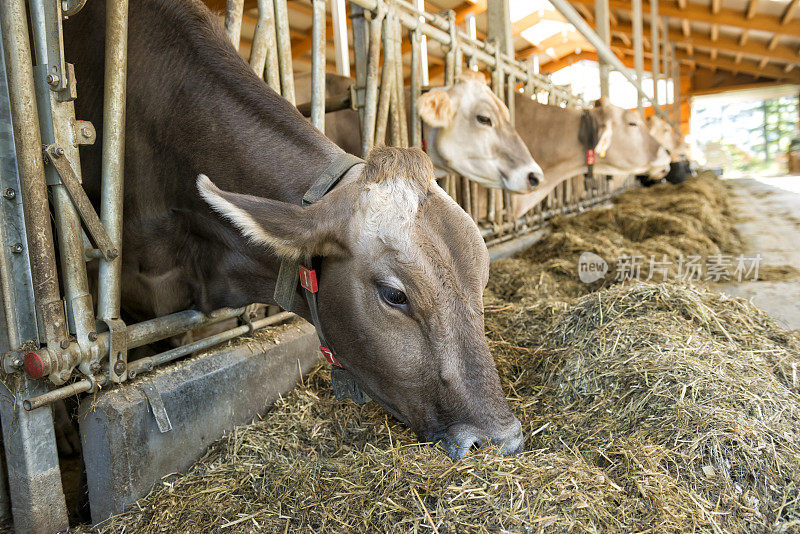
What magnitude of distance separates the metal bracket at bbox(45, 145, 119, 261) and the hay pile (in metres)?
0.90

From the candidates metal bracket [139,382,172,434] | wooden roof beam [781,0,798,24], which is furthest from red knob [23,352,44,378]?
wooden roof beam [781,0,798,24]

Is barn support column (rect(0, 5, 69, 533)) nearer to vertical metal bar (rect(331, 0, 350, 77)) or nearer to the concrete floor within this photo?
the concrete floor

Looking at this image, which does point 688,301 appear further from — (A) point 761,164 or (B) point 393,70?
(A) point 761,164

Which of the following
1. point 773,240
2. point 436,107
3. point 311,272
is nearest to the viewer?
point 311,272

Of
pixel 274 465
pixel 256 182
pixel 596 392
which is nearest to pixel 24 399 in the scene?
pixel 274 465

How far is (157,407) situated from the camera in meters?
2.14

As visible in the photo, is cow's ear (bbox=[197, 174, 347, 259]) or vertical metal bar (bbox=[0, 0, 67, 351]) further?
vertical metal bar (bbox=[0, 0, 67, 351])

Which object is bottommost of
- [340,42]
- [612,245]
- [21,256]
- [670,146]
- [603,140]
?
[612,245]

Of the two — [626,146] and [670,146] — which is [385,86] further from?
[670,146]

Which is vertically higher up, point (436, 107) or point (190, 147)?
point (436, 107)

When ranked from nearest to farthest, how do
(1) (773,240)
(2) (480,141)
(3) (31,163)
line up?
1. (3) (31,163)
2. (2) (480,141)
3. (1) (773,240)

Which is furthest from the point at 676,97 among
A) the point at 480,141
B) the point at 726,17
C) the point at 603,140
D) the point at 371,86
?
the point at 371,86

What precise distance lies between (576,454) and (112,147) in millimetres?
1999

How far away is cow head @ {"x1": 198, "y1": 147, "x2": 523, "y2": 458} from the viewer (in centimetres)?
189
